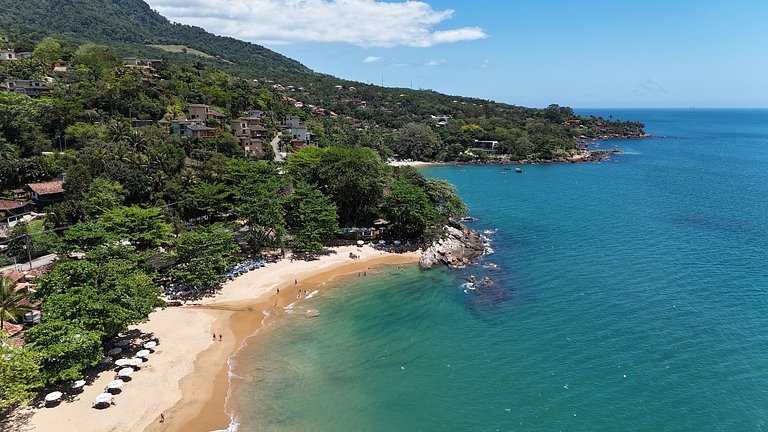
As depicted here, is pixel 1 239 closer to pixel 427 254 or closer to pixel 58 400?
pixel 58 400

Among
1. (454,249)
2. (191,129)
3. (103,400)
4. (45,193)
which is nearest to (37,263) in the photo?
(45,193)

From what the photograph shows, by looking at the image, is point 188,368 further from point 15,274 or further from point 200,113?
point 200,113

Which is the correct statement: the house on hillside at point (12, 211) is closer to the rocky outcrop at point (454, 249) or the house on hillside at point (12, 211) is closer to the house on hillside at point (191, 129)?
the house on hillside at point (191, 129)

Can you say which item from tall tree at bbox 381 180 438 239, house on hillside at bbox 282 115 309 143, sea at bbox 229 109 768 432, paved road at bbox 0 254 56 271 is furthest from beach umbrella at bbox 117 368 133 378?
house on hillside at bbox 282 115 309 143

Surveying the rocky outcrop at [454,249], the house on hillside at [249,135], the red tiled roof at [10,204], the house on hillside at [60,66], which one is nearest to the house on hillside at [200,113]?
the house on hillside at [249,135]

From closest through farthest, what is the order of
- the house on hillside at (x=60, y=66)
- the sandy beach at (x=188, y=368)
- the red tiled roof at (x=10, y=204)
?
the sandy beach at (x=188, y=368), the red tiled roof at (x=10, y=204), the house on hillside at (x=60, y=66)
